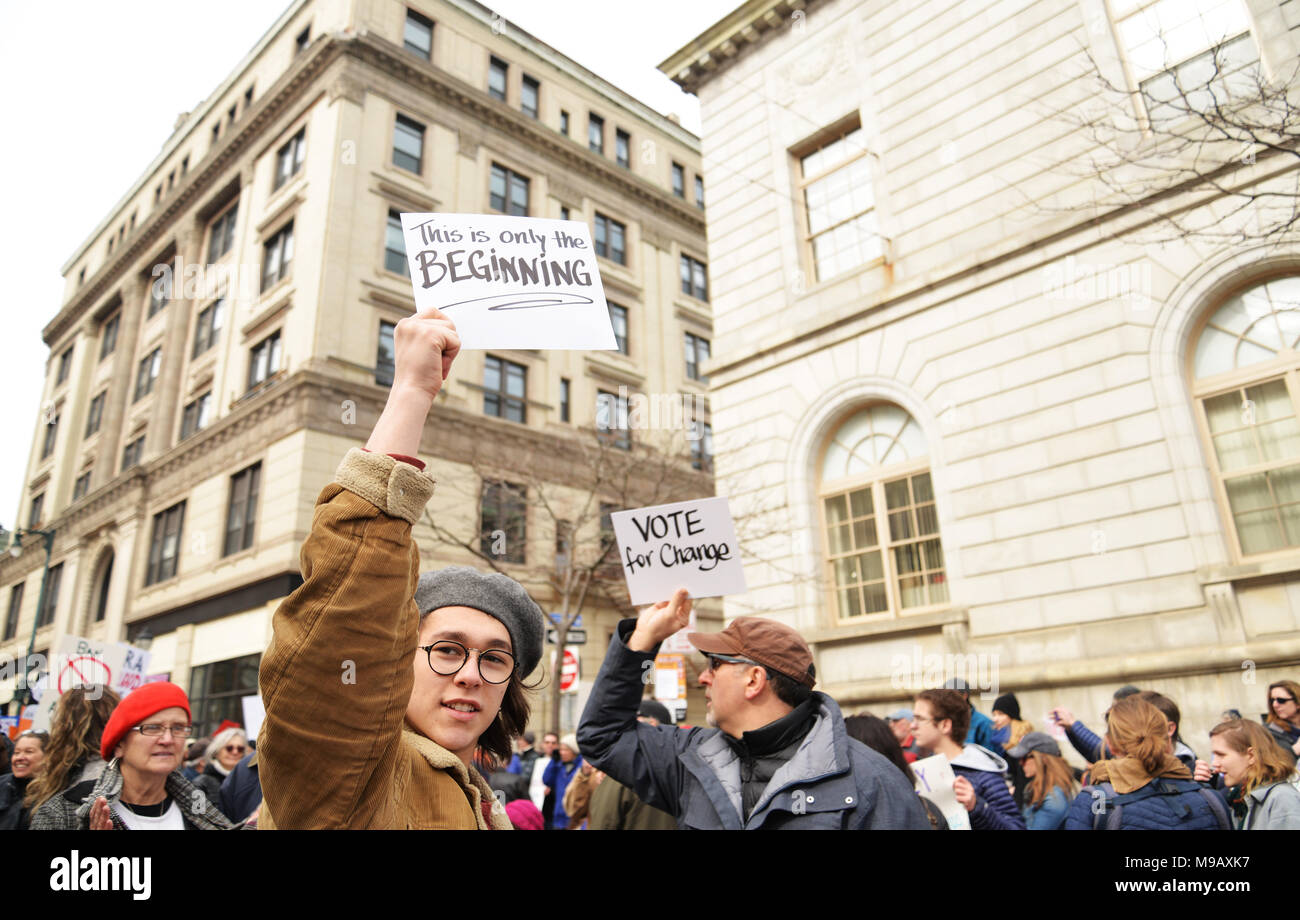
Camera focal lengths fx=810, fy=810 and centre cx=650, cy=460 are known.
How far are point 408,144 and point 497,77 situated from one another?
6.31 m

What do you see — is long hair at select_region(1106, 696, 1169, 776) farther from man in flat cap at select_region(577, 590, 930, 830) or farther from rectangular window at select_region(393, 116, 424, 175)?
rectangular window at select_region(393, 116, 424, 175)

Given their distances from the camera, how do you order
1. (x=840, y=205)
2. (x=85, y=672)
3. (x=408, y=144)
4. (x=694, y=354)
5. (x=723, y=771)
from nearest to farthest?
1. (x=723, y=771)
2. (x=85, y=672)
3. (x=840, y=205)
4. (x=408, y=144)
5. (x=694, y=354)

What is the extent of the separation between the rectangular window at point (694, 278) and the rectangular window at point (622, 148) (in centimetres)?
505

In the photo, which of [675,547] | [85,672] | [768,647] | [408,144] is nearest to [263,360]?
[408,144]

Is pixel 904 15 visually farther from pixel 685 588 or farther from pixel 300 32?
pixel 300 32

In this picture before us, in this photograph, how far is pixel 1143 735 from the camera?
415 cm

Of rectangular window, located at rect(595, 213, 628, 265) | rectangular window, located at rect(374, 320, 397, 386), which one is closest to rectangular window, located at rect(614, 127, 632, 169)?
rectangular window, located at rect(595, 213, 628, 265)

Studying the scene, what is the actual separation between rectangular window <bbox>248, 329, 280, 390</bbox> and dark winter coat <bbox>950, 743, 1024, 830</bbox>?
2599cm

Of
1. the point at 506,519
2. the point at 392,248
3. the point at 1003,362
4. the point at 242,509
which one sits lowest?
the point at 1003,362

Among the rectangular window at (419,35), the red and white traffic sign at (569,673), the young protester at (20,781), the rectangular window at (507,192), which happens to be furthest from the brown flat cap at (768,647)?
the rectangular window at (419,35)

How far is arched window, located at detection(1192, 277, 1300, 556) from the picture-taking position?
10.3 metres

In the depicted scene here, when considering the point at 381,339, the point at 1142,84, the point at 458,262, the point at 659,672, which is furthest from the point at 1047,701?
the point at 381,339

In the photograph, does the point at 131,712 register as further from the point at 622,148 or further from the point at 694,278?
the point at 622,148
